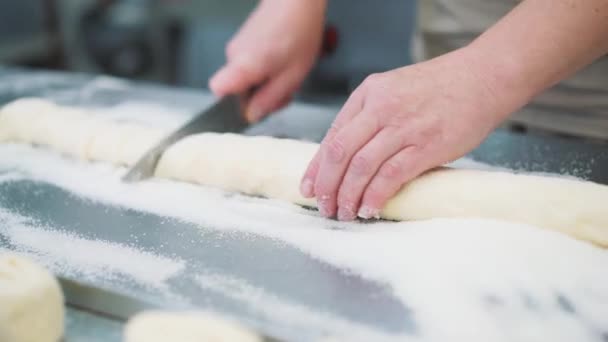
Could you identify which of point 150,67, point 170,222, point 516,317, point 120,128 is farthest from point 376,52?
point 516,317

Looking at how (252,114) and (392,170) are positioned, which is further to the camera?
(252,114)

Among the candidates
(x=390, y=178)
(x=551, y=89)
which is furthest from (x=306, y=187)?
(x=551, y=89)

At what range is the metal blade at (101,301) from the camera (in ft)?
2.71

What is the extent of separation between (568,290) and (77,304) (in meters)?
0.69

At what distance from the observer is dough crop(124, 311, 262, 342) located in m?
0.72

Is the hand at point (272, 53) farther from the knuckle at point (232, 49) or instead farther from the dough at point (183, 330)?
the dough at point (183, 330)

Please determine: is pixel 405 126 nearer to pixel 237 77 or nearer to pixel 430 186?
pixel 430 186

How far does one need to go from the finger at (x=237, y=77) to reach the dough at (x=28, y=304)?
740mm

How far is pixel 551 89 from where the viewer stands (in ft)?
4.67

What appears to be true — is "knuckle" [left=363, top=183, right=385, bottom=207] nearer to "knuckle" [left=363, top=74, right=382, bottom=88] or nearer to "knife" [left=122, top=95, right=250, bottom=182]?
"knuckle" [left=363, top=74, right=382, bottom=88]

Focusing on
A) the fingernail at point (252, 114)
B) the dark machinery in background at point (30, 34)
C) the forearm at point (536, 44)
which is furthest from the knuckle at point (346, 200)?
the dark machinery in background at point (30, 34)

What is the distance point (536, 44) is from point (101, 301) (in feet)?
2.53

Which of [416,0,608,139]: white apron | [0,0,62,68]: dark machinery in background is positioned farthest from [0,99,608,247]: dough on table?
[0,0,62,68]: dark machinery in background

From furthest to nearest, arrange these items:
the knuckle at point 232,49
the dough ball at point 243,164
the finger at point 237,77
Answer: the knuckle at point 232,49 → the finger at point 237,77 → the dough ball at point 243,164
